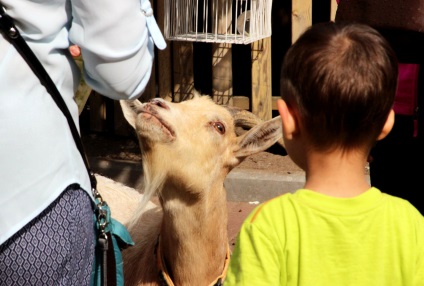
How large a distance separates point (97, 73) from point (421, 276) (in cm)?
104

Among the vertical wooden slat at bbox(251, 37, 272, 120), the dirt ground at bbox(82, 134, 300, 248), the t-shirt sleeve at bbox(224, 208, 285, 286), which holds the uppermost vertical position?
the t-shirt sleeve at bbox(224, 208, 285, 286)

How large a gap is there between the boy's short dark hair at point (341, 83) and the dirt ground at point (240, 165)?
13.8 ft

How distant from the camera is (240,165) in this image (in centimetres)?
738

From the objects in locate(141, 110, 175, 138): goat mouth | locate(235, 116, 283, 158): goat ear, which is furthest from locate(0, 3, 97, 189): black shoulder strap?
locate(235, 116, 283, 158): goat ear

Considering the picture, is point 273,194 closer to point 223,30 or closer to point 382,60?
point 223,30

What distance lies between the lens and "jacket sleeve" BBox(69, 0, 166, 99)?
2.45m

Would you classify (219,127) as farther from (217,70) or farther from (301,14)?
(217,70)

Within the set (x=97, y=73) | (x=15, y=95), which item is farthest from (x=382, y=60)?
(x=15, y=95)

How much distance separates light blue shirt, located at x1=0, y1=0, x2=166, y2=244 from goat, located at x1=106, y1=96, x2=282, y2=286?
1317mm

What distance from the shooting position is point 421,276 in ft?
7.39

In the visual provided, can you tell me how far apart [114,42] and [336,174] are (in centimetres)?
71

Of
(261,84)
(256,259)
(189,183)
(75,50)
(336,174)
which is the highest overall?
(75,50)

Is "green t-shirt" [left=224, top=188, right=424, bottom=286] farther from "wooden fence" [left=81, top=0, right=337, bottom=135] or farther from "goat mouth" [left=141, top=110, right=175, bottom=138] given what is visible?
"wooden fence" [left=81, top=0, right=337, bottom=135]

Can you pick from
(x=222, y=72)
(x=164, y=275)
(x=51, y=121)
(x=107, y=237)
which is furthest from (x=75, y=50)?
(x=222, y=72)
